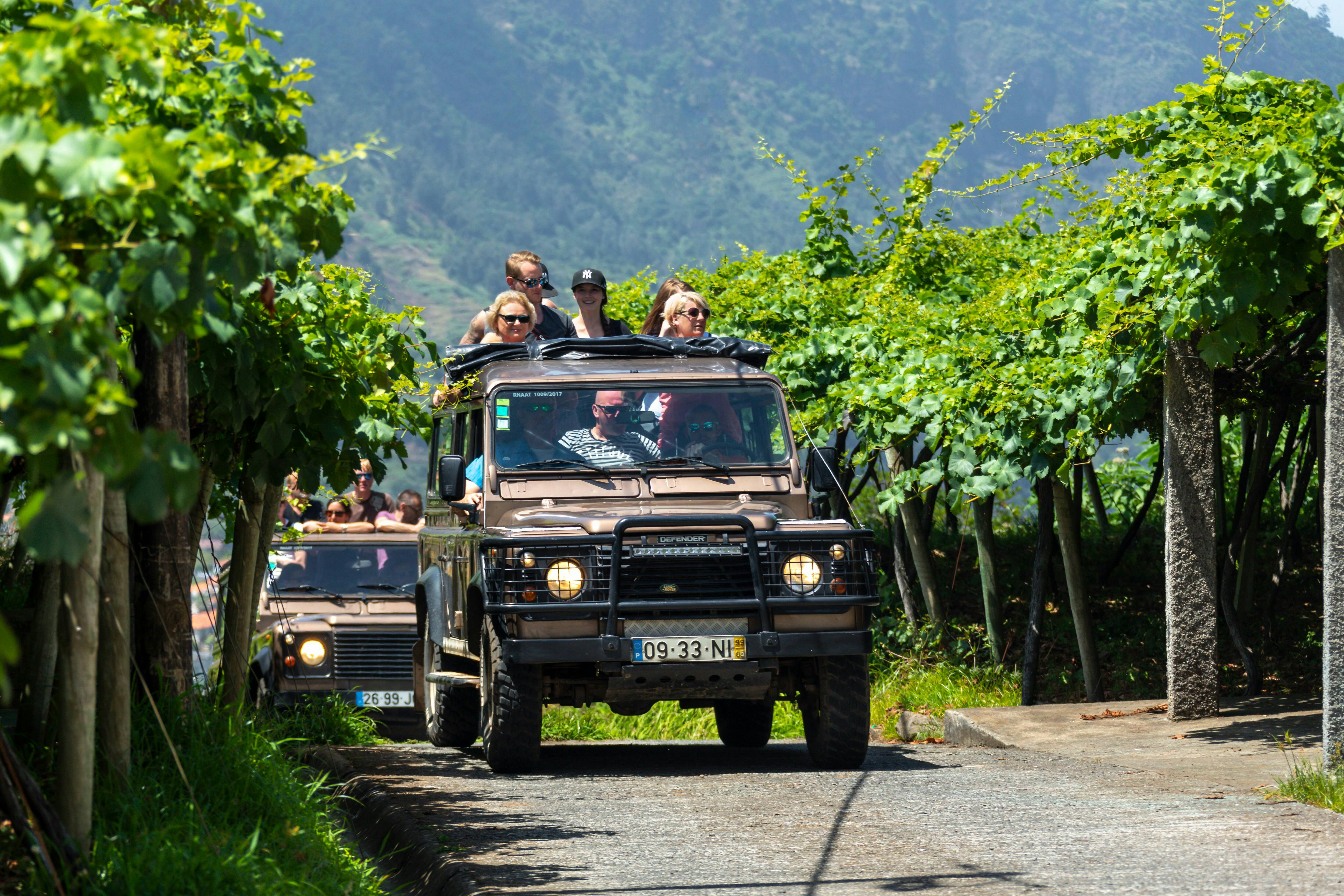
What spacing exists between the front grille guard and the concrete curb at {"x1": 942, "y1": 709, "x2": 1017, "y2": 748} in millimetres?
2476

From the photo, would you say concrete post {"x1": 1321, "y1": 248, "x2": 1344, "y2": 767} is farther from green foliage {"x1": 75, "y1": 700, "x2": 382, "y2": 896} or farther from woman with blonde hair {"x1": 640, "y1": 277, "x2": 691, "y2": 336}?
woman with blonde hair {"x1": 640, "y1": 277, "x2": 691, "y2": 336}

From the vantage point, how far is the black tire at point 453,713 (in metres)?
10.5

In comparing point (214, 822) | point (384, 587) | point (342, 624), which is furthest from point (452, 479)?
point (384, 587)

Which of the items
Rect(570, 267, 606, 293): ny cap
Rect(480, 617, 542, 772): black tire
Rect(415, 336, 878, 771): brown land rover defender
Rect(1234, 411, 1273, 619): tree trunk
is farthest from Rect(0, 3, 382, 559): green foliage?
Rect(1234, 411, 1273, 619): tree trunk

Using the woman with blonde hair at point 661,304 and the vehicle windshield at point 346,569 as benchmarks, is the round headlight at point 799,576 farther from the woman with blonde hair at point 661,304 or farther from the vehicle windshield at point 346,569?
the vehicle windshield at point 346,569

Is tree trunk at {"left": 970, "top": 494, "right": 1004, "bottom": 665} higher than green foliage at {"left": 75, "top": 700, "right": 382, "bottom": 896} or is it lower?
higher

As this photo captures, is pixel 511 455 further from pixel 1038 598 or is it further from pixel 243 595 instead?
pixel 1038 598

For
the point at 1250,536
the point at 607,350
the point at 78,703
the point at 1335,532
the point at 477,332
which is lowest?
the point at 78,703

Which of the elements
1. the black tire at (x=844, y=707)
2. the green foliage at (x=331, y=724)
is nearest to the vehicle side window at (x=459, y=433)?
the green foliage at (x=331, y=724)

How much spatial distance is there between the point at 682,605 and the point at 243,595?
2.13m

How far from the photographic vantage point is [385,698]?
1333 cm

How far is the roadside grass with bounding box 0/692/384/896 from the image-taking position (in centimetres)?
445

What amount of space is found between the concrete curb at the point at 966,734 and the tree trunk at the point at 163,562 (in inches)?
220

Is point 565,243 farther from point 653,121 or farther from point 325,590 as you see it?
point 325,590
